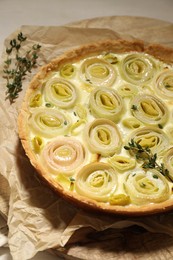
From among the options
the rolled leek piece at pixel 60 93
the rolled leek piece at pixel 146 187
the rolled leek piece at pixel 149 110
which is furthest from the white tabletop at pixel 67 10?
the rolled leek piece at pixel 146 187

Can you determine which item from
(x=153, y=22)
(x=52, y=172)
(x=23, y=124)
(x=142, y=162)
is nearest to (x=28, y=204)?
(x=52, y=172)

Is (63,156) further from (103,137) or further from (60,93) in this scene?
(60,93)

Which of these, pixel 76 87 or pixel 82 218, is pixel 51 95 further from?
pixel 82 218

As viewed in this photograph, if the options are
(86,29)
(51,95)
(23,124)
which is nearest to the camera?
(23,124)

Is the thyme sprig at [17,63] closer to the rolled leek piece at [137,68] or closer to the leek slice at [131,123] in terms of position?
the rolled leek piece at [137,68]

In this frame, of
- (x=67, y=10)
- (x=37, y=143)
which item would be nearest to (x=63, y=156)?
(x=37, y=143)

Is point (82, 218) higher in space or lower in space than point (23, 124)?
lower
